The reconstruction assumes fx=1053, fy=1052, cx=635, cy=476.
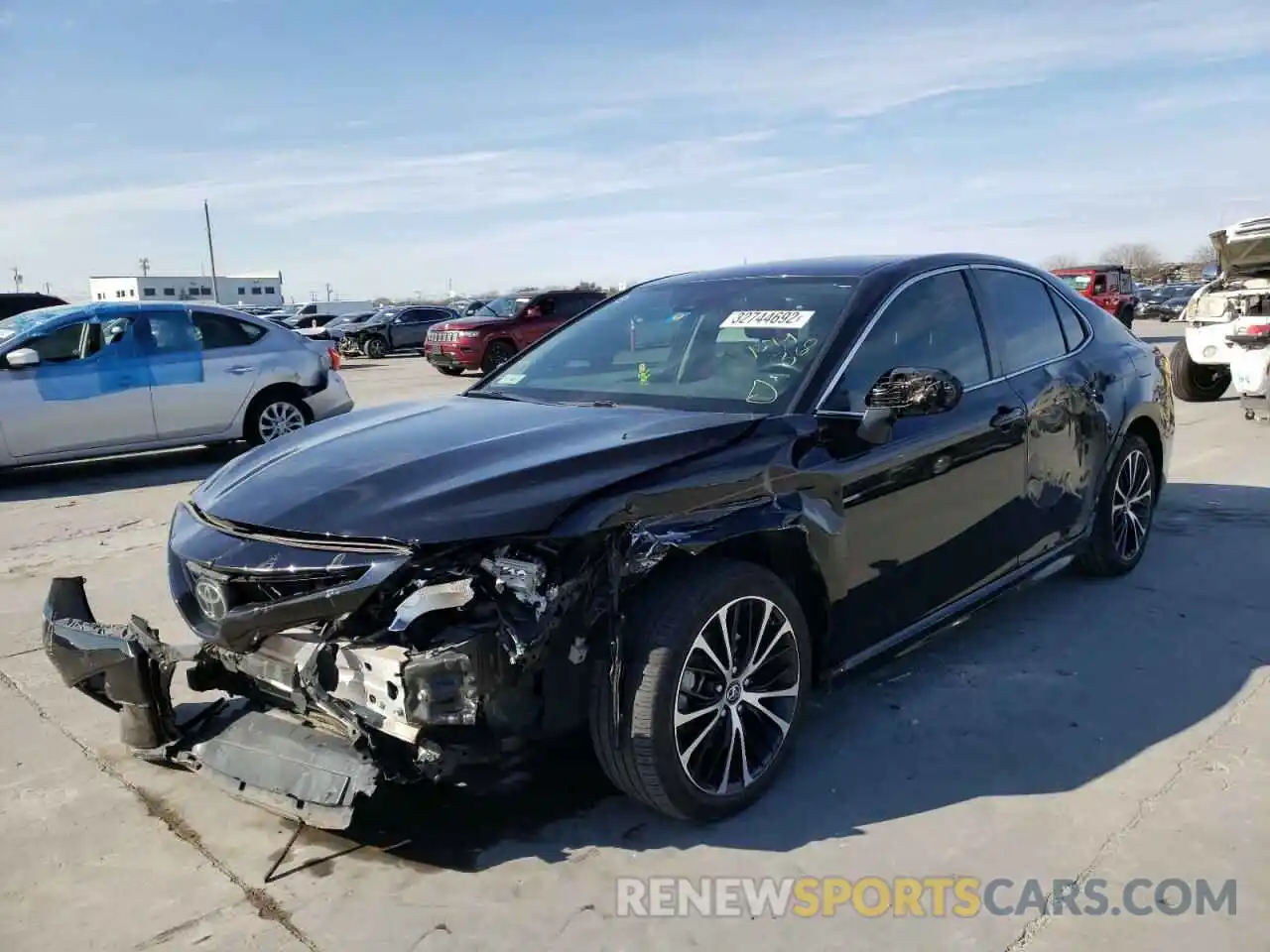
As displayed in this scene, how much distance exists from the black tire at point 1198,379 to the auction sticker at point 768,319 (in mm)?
11129

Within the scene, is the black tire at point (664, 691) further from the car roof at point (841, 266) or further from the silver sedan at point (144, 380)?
the silver sedan at point (144, 380)

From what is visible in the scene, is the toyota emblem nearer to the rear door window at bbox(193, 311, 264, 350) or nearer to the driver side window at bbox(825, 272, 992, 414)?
the driver side window at bbox(825, 272, 992, 414)

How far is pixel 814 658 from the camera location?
3.49 metres

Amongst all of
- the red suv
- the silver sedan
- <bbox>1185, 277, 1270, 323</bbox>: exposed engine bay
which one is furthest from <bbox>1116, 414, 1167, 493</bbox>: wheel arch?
the red suv

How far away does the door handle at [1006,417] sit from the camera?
420 centimetres

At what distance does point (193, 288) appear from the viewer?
312ft

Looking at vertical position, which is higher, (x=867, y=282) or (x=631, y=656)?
(x=867, y=282)

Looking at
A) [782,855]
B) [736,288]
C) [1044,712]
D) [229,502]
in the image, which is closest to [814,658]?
[782,855]

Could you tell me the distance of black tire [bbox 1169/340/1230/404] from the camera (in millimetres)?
13227

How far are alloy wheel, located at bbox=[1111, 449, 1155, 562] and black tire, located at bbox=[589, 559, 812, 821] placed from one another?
9.67 ft

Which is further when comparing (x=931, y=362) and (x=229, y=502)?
(x=931, y=362)

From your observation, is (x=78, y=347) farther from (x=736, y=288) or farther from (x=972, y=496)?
(x=972, y=496)

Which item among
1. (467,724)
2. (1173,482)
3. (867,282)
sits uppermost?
(867,282)

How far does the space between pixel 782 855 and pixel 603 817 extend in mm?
566
